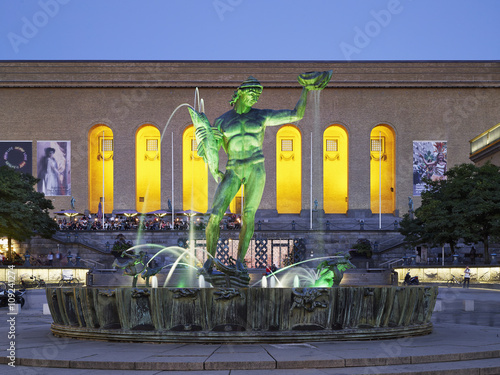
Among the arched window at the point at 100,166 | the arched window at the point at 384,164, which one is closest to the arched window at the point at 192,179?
the arched window at the point at 100,166

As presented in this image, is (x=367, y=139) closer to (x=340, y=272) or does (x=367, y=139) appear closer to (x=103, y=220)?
(x=103, y=220)

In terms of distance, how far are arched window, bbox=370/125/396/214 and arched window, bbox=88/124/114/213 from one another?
22.0 m

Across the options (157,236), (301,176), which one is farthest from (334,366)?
(301,176)

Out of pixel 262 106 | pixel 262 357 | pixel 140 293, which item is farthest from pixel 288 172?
pixel 262 357

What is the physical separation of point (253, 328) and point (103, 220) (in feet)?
137

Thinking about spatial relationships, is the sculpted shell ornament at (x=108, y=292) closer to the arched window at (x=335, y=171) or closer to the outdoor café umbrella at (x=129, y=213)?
the outdoor café umbrella at (x=129, y=213)

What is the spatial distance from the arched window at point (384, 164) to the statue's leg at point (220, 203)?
4719cm

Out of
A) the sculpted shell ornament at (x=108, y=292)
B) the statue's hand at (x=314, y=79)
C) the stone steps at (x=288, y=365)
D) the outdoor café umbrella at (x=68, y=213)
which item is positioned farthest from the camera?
the outdoor café umbrella at (x=68, y=213)

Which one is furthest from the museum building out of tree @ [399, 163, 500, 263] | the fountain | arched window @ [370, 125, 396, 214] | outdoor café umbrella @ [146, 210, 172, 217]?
the fountain

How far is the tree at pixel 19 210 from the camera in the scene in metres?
35.6

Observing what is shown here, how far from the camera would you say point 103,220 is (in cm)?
4816

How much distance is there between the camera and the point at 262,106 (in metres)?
53.1

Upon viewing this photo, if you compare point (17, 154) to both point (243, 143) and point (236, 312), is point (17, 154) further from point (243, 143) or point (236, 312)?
point (236, 312)

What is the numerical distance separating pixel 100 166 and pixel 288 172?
16002 millimetres
